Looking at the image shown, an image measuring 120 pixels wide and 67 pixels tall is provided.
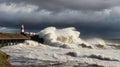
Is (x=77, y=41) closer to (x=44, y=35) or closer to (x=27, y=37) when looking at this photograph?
(x=44, y=35)

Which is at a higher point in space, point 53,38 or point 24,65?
point 53,38

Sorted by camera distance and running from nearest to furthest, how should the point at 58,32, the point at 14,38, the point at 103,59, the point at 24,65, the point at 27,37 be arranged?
the point at 24,65, the point at 103,59, the point at 14,38, the point at 27,37, the point at 58,32

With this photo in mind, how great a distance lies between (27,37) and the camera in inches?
2525

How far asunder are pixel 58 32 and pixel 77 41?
469 cm

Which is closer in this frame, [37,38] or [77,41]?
[37,38]

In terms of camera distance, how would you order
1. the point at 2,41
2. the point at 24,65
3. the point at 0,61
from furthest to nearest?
the point at 2,41
the point at 24,65
the point at 0,61

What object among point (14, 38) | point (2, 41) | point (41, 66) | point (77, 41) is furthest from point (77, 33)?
point (41, 66)

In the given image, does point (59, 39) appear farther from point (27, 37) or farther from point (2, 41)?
point (2, 41)

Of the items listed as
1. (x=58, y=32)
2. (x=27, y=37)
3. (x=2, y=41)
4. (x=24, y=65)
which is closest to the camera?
(x=24, y=65)

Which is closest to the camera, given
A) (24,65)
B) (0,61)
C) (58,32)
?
(0,61)

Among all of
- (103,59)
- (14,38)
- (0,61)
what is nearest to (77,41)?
(14,38)

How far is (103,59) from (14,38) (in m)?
30.5

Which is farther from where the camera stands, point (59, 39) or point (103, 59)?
point (59, 39)

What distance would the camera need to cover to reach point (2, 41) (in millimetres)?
54969
